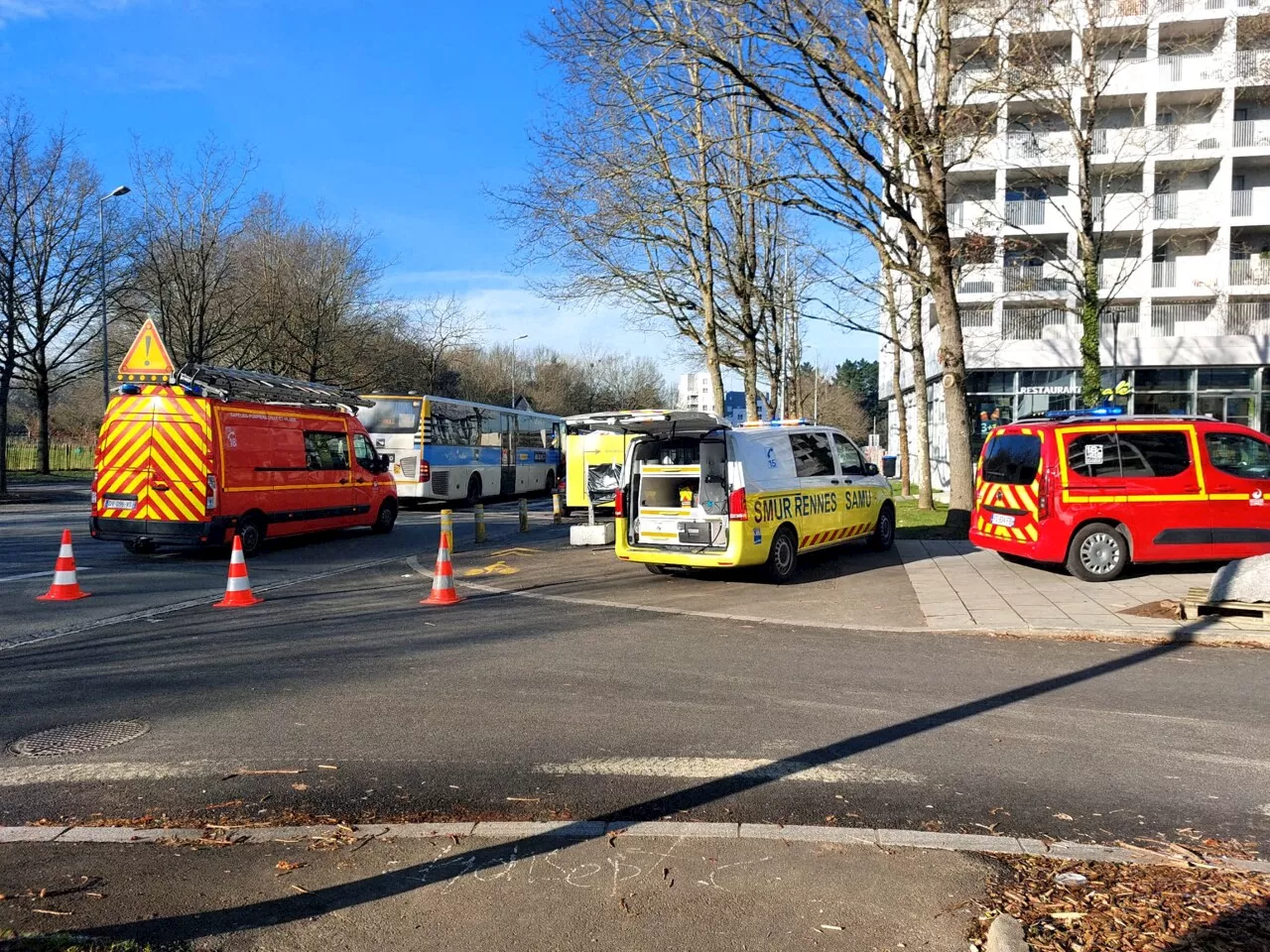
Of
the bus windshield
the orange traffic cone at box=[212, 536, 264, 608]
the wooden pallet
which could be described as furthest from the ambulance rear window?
the bus windshield

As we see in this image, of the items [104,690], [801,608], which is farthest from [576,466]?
[104,690]

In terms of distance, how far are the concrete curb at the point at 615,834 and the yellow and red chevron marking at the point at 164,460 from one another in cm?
998

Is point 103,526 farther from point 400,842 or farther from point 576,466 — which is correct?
point 400,842

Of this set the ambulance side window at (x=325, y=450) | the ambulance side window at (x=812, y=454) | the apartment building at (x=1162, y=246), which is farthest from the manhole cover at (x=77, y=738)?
the apartment building at (x=1162, y=246)

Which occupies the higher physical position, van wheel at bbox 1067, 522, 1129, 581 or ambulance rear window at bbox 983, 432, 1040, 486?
ambulance rear window at bbox 983, 432, 1040, 486

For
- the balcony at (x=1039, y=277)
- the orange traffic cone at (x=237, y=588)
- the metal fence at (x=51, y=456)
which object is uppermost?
the balcony at (x=1039, y=277)

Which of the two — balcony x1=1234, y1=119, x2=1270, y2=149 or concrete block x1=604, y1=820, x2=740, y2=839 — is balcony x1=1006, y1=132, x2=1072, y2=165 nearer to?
balcony x1=1234, y1=119, x2=1270, y2=149

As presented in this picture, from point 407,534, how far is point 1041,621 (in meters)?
12.8

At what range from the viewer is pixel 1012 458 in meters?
12.0

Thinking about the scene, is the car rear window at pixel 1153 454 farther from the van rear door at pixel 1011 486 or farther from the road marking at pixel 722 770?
the road marking at pixel 722 770

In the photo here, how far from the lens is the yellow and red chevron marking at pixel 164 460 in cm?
1334

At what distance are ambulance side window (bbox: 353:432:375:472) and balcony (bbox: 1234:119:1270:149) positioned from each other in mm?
33528

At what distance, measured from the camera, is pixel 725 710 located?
239 inches

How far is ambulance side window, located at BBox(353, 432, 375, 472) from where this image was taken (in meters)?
17.7
